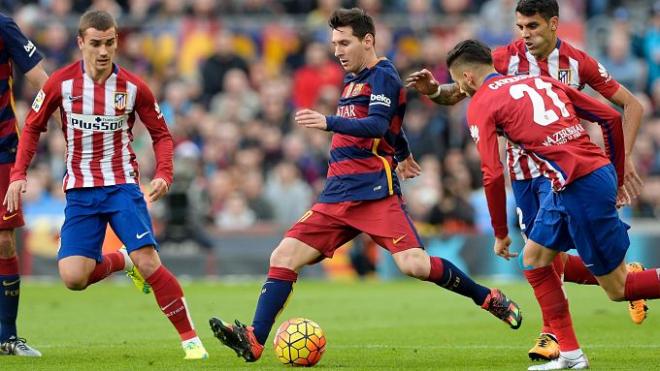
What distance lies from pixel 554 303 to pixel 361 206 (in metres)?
1.55

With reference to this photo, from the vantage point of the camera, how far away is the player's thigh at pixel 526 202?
964 centimetres

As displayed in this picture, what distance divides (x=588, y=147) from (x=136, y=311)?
7.29m

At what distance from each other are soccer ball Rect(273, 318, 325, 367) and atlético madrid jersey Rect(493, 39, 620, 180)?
199 cm

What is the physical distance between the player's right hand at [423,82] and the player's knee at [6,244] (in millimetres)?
3273

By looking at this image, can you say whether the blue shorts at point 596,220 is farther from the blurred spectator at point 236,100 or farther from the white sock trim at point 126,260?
the blurred spectator at point 236,100

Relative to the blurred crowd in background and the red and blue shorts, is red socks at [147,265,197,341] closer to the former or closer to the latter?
the red and blue shorts

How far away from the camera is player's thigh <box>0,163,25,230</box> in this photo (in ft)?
A: 32.1

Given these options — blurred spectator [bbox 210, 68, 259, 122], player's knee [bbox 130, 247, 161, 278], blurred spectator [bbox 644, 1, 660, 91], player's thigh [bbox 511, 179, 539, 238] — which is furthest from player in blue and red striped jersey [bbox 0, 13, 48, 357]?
blurred spectator [bbox 644, 1, 660, 91]

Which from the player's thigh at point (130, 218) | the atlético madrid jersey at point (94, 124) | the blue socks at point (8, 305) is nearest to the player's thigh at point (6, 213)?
the blue socks at point (8, 305)

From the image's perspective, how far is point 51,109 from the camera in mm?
9406

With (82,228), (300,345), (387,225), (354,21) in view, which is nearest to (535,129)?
(387,225)

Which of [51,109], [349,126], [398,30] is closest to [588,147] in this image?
[349,126]

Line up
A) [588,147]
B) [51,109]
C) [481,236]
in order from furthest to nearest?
[481,236], [51,109], [588,147]

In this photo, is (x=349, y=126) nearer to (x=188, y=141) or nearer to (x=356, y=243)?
(x=356, y=243)
